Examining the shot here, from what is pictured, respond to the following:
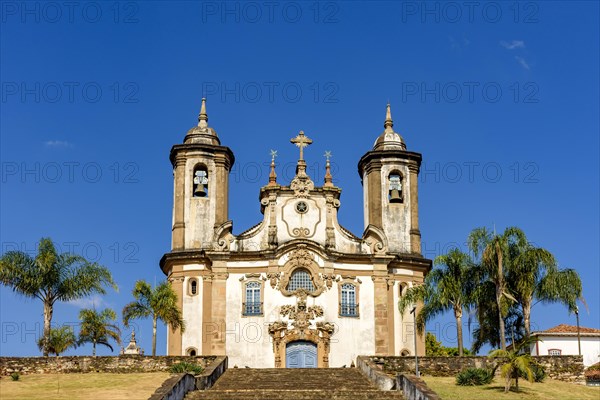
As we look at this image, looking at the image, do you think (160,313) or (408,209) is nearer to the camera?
(160,313)

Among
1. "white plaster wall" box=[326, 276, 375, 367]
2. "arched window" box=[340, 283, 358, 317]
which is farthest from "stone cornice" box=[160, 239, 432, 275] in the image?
"white plaster wall" box=[326, 276, 375, 367]

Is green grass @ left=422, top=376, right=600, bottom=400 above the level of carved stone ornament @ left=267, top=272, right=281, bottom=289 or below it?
below

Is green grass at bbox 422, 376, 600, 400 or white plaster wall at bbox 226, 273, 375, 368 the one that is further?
white plaster wall at bbox 226, 273, 375, 368

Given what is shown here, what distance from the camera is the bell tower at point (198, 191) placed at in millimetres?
48844

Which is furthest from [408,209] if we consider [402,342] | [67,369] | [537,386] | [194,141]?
[67,369]

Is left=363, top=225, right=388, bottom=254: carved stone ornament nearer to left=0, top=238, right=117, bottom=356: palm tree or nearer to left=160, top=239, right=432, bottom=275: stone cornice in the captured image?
left=160, top=239, right=432, bottom=275: stone cornice

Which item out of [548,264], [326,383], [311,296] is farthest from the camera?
[311,296]

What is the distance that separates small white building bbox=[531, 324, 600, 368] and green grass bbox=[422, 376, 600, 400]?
29252 millimetres

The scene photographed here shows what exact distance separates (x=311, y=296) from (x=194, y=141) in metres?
10.6

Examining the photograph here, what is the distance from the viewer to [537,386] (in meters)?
35.9

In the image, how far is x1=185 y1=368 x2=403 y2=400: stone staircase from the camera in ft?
101

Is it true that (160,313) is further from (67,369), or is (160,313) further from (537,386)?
(537,386)

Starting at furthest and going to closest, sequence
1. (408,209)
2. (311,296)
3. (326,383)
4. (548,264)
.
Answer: (408,209) < (311,296) < (548,264) < (326,383)

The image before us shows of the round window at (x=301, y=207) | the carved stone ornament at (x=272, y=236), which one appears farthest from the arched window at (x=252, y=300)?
the round window at (x=301, y=207)
